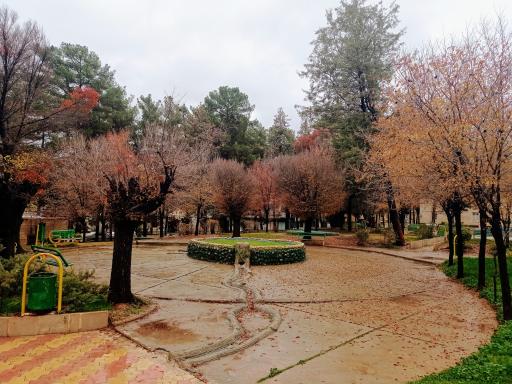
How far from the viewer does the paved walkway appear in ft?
15.8

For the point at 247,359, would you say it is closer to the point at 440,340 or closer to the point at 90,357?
the point at 90,357

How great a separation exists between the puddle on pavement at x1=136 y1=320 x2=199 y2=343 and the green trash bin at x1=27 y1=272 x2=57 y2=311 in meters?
1.73

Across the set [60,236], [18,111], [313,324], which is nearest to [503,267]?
Answer: [313,324]

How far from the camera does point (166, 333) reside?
671 centimetres

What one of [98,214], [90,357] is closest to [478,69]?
[90,357]

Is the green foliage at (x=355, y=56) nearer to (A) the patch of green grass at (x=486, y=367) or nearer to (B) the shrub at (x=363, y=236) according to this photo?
(B) the shrub at (x=363, y=236)

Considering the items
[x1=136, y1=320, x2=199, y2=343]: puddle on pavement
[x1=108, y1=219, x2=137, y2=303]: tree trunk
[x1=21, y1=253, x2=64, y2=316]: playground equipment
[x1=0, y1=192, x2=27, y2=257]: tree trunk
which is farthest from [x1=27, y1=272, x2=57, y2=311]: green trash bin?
[x1=0, y1=192, x2=27, y2=257]: tree trunk

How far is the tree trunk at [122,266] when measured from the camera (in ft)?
27.0

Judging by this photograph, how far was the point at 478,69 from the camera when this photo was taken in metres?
8.16

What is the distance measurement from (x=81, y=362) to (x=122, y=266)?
3274 millimetres

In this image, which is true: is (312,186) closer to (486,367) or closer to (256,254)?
(256,254)

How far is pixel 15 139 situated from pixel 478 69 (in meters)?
14.9

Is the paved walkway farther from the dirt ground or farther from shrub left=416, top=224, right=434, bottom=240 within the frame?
shrub left=416, top=224, right=434, bottom=240

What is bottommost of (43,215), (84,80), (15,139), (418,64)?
(43,215)
